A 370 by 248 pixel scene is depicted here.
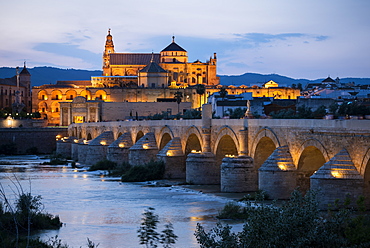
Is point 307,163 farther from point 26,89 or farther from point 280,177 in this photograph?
point 26,89

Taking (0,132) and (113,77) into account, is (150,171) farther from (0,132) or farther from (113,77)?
(113,77)

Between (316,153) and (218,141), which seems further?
(218,141)

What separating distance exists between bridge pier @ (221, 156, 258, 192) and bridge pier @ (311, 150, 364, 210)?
701 centimetres

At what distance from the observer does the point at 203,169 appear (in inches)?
1200

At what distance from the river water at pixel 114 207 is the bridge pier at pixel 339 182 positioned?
259cm

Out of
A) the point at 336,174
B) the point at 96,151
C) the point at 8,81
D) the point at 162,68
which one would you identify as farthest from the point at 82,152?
the point at 8,81

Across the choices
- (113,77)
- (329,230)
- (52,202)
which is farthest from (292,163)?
(113,77)

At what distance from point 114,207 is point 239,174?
17.1 feet

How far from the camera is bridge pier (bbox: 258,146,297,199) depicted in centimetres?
2272

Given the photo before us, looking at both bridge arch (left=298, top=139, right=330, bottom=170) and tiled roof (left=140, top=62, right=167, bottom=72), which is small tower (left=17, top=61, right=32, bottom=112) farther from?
bridge arch (left=298, top=139, right=330, bottom=170)

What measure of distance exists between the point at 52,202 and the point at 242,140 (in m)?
8.01

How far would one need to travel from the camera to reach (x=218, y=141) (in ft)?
100

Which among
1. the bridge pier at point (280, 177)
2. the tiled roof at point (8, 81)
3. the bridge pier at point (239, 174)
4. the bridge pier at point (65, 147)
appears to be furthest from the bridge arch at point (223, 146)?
the tiled roof at point (8, 81)

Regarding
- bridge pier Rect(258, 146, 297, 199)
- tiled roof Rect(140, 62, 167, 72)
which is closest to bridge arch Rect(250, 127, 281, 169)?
bridge pier Rect(258, 146, 297, 199)
